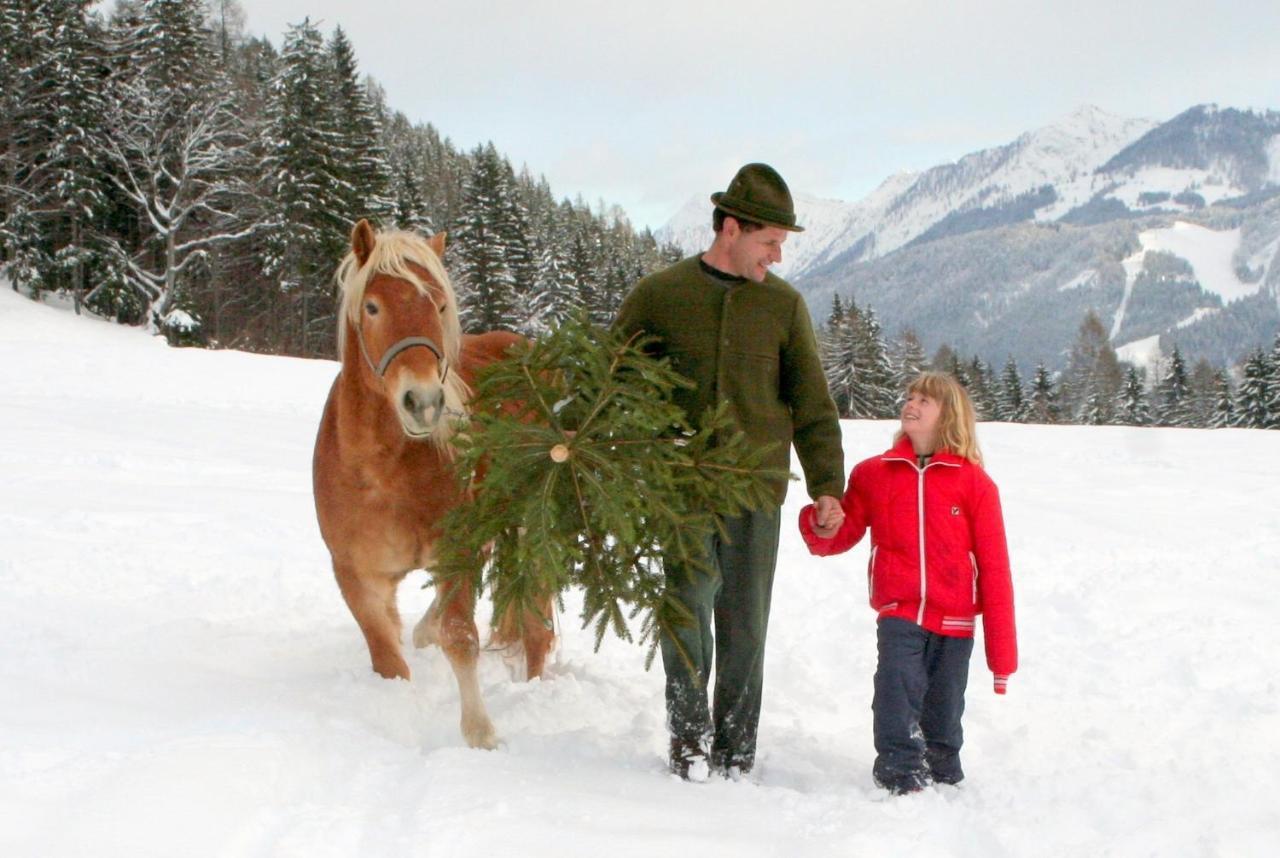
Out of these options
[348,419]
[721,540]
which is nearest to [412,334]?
[348,419]

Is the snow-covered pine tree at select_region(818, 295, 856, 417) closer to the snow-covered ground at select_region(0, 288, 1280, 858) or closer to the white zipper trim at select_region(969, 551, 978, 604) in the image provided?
the snow-covered ground at select_region(0, 288, 1280, 858)

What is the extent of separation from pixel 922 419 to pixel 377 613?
8.88 feet

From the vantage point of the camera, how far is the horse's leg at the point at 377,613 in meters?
4.46

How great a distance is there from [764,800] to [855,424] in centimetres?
1876

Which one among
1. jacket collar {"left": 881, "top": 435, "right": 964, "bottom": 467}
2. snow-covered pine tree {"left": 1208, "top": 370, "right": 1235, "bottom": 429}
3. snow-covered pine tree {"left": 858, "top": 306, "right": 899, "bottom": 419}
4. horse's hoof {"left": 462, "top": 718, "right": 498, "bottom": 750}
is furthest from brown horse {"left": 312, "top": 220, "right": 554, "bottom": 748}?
snow-covered pine tree {"left": 1208, "top": 370, "right": 1235, "bottom": 429}

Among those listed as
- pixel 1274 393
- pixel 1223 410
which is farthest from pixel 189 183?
pixel 1223 410

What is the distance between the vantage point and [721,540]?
3.84 metres

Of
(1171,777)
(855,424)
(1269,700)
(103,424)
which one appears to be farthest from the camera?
(855,424)

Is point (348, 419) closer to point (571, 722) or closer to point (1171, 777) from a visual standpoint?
point (571, 722)

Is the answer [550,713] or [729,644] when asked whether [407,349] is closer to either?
[729,644]

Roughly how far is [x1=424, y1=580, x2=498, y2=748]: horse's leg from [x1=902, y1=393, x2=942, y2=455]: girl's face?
6.54 ft

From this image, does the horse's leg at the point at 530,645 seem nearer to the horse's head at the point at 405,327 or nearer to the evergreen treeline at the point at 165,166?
the horse's head at the point at 405,327

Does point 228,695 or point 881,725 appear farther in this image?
point 228,695

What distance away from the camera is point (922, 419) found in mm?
3896
